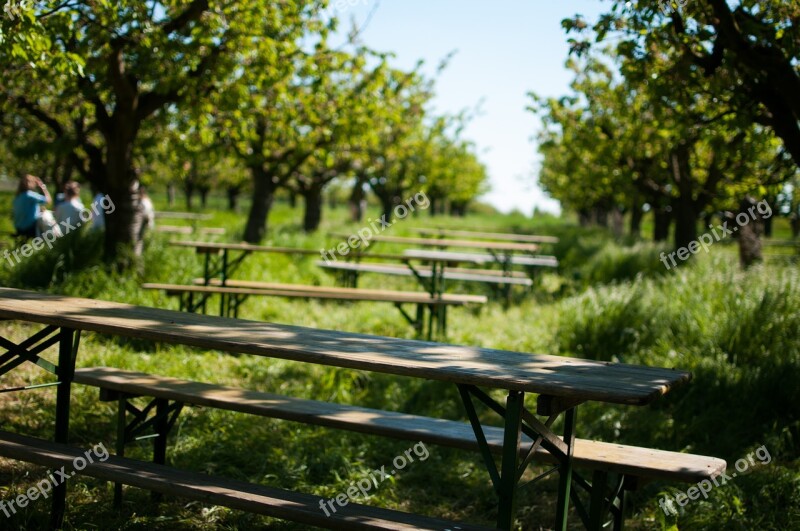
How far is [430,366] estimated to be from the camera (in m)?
3.10

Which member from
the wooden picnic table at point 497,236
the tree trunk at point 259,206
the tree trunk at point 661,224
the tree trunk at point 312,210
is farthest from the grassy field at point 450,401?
the tree trunk at point 312,210

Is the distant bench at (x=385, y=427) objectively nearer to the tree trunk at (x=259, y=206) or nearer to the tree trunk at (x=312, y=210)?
the tree trunk at (x=259, y=206)

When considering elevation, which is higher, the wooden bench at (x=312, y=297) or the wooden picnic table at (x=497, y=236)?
the wooden picnic table at (x=497, y=236)

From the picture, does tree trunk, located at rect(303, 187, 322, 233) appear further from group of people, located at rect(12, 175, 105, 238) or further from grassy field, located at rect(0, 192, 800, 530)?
grassy field, located at rect(0, 192, 800, 530)

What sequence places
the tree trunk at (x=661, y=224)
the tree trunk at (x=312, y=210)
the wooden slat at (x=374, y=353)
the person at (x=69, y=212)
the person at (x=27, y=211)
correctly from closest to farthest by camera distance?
1. the wooden slat at (x=374, y=353)
2. the person at (x=27, y=211)
3. the person at (x=69, y=212)
4. the tree trunk at (x=661, y=224)
5. the tree trunk at (x=312, y=210)

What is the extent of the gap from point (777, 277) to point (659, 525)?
4.66 meters

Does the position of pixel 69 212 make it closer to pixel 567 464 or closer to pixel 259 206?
pixel 259 206

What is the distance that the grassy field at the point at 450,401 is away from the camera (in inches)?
178

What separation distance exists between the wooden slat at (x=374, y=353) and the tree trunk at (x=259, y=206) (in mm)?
11878

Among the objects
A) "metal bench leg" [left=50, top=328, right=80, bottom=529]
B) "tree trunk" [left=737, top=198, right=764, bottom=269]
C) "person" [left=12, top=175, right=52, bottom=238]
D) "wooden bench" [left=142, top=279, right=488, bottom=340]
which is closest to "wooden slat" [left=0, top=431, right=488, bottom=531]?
"metal bench leg" [left=50, top=328, right=80, bottom=529]

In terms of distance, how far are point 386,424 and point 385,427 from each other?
6 cm

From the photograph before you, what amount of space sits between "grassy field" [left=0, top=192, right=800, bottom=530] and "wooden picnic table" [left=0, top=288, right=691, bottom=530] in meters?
0.97

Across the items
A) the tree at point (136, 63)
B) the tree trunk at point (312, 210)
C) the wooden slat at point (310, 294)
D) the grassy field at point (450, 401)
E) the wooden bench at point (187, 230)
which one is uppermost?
the tree at point (136, 63)

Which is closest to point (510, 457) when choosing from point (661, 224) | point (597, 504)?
point (597, 504)
